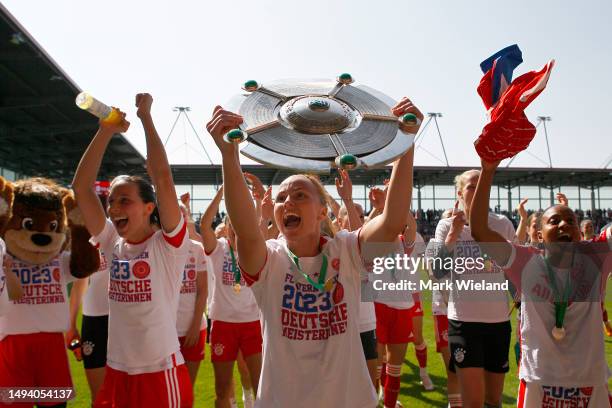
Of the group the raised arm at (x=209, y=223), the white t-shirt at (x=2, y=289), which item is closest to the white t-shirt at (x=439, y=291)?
the raised arm at (x=209, y=223)

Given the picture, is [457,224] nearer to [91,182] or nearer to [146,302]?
[146,302]

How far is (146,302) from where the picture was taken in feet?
10.6

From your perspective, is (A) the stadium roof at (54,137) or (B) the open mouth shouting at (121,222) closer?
(B) the open mouth shouting at (121,222)

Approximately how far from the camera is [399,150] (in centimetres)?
239

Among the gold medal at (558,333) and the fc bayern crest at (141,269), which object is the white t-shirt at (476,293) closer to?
the gold medal at (558,333)

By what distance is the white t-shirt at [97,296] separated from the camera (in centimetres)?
481

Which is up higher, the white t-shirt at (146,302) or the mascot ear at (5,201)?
the mascot ear at (5,201)

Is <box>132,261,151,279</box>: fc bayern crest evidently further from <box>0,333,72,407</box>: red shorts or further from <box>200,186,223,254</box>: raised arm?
<box>200,186,223,254</box>: raised arm

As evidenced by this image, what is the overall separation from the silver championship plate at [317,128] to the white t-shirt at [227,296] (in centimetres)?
272

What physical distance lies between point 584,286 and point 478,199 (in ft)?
Result: 4.37

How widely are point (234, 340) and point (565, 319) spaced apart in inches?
113

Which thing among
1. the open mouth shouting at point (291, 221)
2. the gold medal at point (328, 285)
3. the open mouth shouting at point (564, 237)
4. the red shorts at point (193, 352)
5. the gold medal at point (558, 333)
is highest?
the open mouth shouting at point (291, 221)

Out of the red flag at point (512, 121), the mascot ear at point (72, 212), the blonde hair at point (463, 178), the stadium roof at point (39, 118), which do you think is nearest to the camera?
the red flag at point (512, 121)

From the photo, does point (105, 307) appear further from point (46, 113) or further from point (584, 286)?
point (46, 113)
